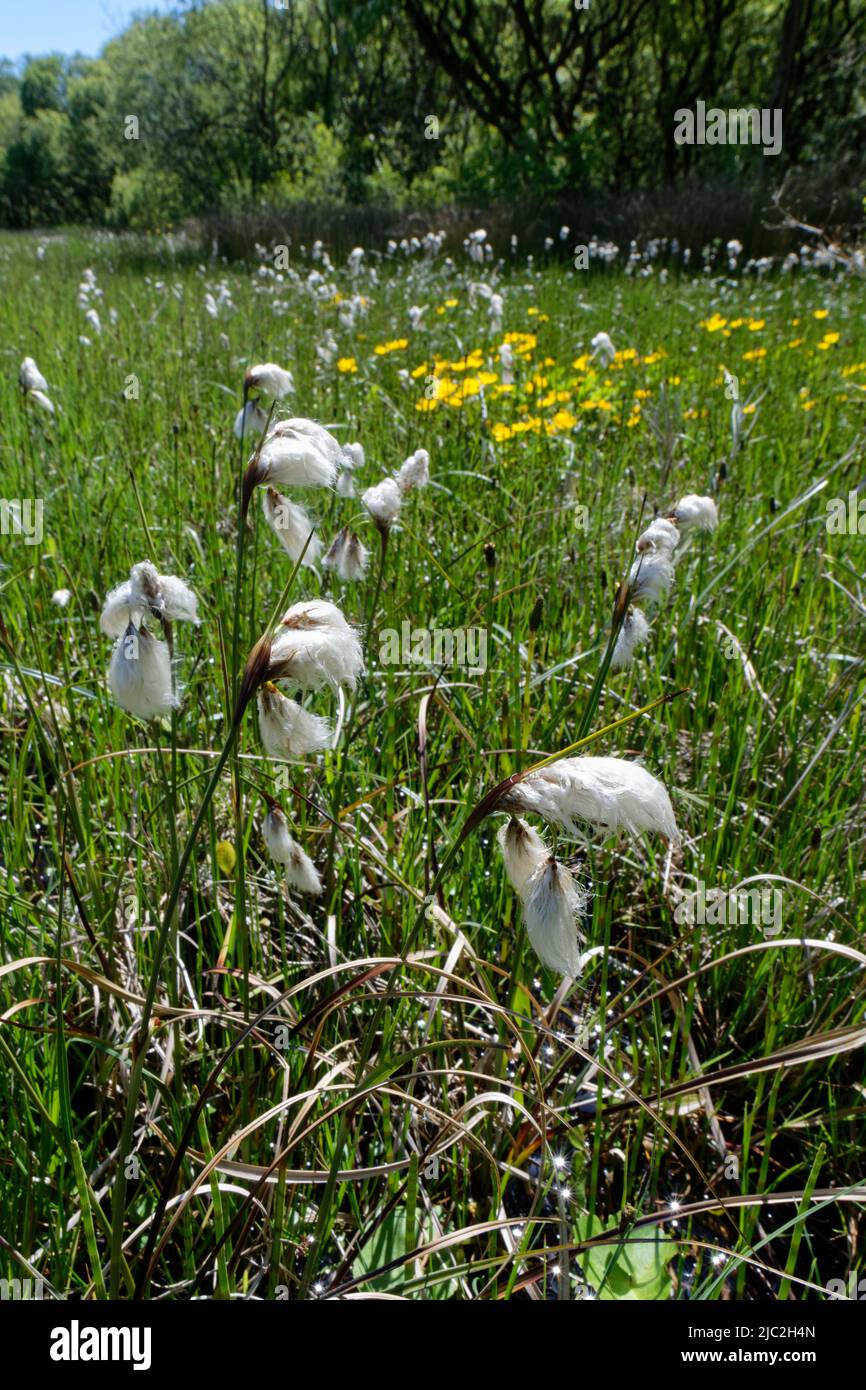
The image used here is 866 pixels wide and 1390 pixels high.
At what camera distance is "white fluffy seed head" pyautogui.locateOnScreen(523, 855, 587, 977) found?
0.81 metres

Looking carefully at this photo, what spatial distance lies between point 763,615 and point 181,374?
12.0 feet

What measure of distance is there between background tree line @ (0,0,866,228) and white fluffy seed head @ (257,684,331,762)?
17539 mm

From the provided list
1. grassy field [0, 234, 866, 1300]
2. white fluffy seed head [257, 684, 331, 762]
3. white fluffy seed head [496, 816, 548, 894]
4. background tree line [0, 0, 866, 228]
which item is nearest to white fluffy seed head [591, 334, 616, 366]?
grassy field [0, 234, 866, 1300]

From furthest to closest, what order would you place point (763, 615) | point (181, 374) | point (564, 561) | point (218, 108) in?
point (218, 108), point (181, 374), point (564, 561), point (763, 615)

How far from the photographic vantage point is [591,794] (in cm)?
72

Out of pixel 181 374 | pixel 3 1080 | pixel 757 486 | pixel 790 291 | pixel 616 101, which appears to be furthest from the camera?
pixel 616 101

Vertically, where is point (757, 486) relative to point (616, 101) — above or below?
below

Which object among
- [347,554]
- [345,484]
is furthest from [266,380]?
[345,484]

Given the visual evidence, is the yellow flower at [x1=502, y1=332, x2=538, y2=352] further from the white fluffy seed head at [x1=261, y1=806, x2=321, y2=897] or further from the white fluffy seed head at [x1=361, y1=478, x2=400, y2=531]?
the white fluffy seed head at [x1=261, y1=806, x2=321, y2=897]

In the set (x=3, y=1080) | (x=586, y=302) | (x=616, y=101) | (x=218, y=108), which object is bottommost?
(x=3, y=1080)

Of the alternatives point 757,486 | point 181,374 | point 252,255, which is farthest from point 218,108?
point 757,486

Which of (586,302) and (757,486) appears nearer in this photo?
(757,486)
